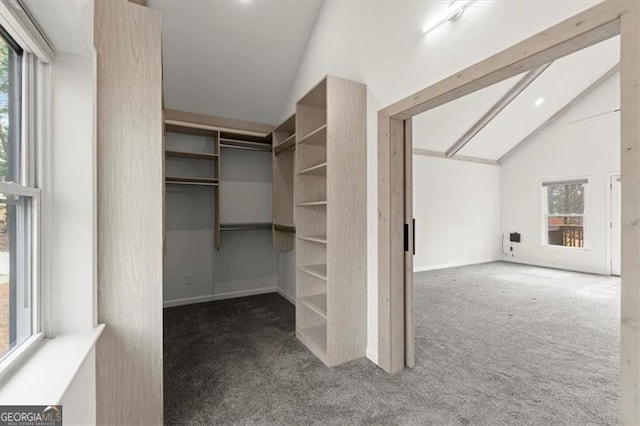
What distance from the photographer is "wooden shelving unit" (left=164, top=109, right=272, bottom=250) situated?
3604mm

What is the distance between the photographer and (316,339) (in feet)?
8.76

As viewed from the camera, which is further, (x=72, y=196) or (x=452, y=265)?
(x=452, y=265)

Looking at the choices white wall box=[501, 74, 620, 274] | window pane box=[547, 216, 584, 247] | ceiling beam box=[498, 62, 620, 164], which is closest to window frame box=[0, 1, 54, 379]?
ceiling beam box=[498, 62, 620, 164]

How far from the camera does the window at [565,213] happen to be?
6.04 metres

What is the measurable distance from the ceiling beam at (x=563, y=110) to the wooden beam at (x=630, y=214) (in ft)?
19.7

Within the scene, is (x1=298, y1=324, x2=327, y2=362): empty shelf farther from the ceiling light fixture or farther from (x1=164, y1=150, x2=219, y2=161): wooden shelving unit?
the ceiling light fixture

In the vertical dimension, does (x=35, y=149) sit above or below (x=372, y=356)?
above

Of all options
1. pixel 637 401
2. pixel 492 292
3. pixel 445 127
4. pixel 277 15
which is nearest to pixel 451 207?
pixel 445 127

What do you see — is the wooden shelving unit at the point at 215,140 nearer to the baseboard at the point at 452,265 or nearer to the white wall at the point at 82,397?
the white wall at the point at 82,397

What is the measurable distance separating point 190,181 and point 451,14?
10.8ft

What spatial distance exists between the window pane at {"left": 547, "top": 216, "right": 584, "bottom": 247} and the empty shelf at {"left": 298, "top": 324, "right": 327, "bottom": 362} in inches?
249

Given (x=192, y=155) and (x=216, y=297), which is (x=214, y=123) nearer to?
(x=192, y=155)

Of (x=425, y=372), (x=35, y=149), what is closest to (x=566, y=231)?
(x=425, y=372)

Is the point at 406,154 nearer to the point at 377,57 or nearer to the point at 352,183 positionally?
the point at 352,183
